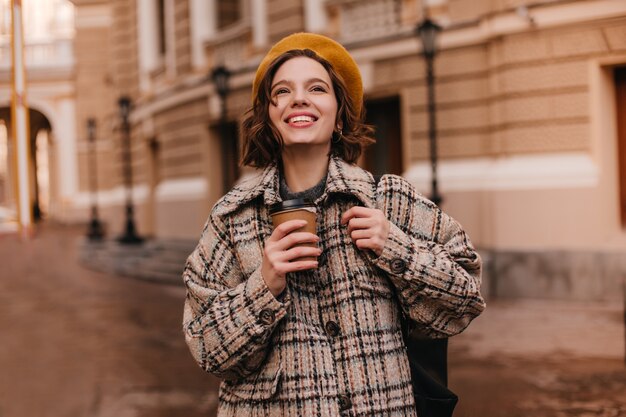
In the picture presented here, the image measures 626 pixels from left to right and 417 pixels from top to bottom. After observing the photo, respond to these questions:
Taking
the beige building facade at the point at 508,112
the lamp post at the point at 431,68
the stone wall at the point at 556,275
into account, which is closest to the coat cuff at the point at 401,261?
the stone wall at the point at 556,275

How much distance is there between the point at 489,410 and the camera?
5215mm

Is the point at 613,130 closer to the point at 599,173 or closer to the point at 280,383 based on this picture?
the point at 599,173

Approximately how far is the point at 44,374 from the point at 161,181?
13498 millimetres

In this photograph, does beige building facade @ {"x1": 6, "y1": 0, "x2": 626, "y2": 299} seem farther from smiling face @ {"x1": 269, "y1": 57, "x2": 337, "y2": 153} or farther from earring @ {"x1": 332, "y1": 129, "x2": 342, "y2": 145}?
smiling face @ {"x1": 269, "y1": 57, "x2": 337, "y2": 153}

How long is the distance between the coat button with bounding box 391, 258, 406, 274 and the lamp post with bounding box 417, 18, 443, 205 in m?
8.84

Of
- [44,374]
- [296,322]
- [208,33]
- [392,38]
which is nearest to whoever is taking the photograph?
[296,322]

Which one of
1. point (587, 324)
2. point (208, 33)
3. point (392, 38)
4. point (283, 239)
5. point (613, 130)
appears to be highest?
point (208, 33)

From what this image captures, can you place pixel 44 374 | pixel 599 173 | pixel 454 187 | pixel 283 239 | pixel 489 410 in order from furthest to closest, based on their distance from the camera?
pixel 454 187 → pixel 599 173 → pixel 44 374 → pixel 489 410 → pixel 283 239

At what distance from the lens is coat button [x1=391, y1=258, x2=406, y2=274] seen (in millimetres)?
1899

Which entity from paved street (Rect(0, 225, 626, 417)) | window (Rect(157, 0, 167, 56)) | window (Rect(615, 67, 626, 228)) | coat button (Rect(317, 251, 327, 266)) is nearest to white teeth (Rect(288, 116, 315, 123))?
coat button (Rect(317, 251, 327, 266))

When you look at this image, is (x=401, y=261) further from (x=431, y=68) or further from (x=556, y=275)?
(x=431, y=68)

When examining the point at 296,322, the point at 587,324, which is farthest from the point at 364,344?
the point at 587,324

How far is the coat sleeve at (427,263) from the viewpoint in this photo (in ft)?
6.27

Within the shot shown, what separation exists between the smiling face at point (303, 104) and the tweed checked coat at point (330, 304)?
105mm
